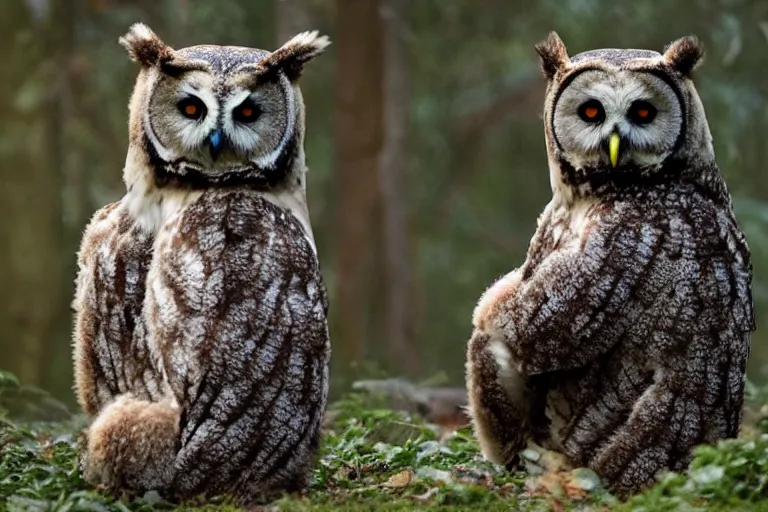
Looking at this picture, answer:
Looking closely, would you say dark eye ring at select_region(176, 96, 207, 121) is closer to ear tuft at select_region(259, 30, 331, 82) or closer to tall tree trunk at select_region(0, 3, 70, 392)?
ear tuft at select_region(259, 30, 331, 82)

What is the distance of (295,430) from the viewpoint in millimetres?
5559

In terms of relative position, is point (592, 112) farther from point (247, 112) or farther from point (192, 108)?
point (192, 108)

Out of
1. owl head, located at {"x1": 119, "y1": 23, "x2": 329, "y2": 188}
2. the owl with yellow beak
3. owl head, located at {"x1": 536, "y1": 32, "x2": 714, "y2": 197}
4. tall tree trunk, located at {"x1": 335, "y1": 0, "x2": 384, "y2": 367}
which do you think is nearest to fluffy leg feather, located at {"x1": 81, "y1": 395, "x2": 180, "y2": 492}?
owl head, located at {"x1": 119, "y1": 23, "x2": 329, "y2": 188}

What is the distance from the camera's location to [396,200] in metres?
14.8

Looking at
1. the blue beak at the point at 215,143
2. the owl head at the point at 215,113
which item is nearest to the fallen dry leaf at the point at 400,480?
the owl head at the point at 215,113

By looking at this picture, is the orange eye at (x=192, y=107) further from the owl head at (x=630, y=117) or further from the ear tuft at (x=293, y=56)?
the owl head at (x=630, y=117)

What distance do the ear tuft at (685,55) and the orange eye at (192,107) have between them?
2294mm

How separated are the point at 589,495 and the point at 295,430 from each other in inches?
57.6

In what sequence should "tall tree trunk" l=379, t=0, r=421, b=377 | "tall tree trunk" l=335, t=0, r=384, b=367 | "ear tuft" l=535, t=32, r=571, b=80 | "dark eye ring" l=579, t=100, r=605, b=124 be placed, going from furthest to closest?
"tall tree trunk" l=379, t=0, r=421, b=377, "tall tree trunk" l=335, t=0, r=384, b=367, "ear tuft" l=535, t=32, r=571, b=80, "dark eye ring" l=579, t=100, r=605, b=124

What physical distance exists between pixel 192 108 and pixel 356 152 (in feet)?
29.6

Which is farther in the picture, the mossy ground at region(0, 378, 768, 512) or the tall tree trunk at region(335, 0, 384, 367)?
the tall tree trunk at region(335, 0, 384, 367)

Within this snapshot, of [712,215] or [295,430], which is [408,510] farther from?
[712,215]

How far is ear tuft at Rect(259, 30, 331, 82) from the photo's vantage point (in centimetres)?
558

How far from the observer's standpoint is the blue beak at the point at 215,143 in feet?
17.7
